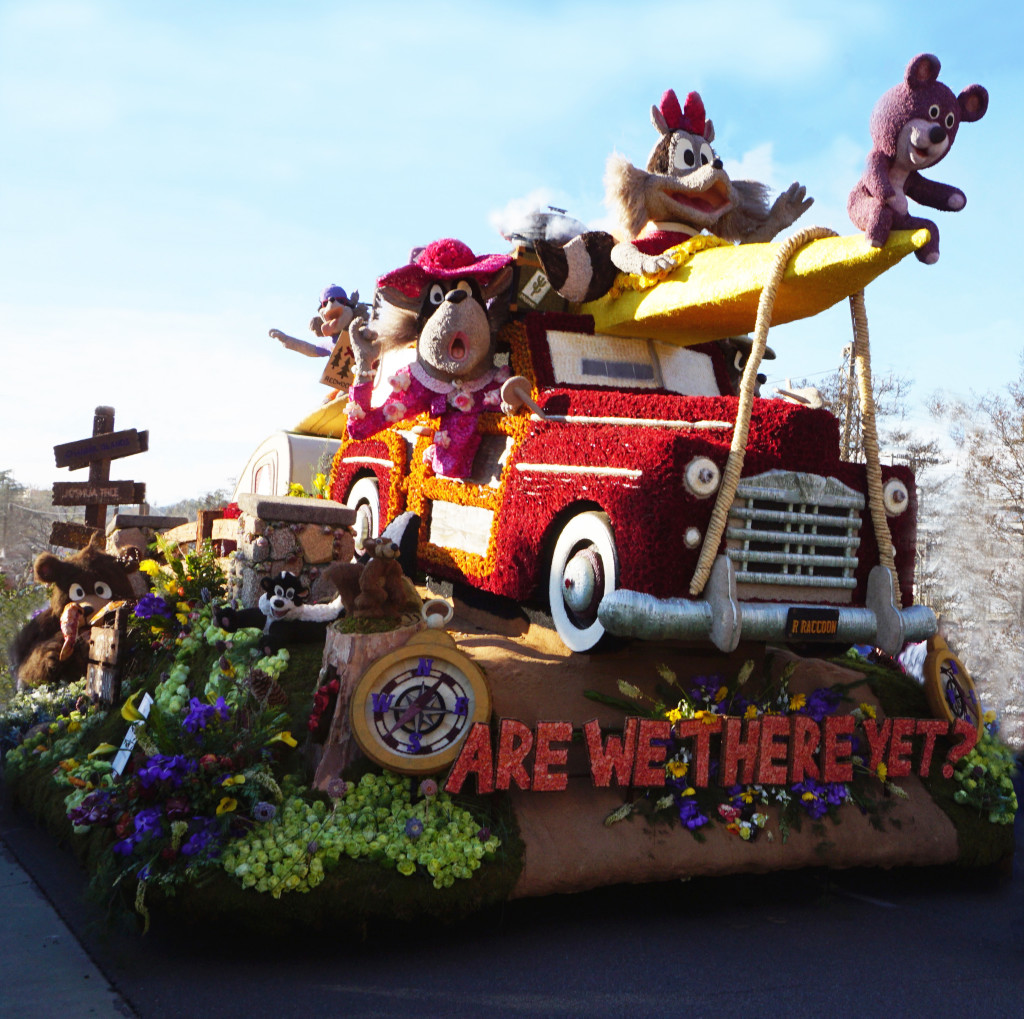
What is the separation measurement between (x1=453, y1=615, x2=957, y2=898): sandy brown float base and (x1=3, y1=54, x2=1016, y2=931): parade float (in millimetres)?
19

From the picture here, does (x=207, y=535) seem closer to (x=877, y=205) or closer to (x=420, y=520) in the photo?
(x=420, y=520)

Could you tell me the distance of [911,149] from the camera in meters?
5.16

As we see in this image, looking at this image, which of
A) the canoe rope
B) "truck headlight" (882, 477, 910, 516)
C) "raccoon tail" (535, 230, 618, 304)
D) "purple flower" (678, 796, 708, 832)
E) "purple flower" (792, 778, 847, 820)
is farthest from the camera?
"raccoon tail" (535, 230, 618, 304)

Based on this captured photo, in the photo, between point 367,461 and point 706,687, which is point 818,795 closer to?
point 706,687

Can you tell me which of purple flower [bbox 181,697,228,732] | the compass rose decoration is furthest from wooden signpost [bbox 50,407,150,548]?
the compass rose decoration

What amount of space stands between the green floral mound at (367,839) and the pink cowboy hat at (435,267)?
12.2 feet

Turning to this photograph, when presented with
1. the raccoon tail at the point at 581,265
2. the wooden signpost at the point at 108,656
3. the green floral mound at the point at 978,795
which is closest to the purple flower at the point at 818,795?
the green floral mound at the point at 978,795

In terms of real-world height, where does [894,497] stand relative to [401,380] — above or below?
below

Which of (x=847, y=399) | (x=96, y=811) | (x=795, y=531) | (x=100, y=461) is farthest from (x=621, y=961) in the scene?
(x=847, y=399)

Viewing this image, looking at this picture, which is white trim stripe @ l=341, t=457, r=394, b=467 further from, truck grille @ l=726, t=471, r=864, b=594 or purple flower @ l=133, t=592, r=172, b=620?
truck grille @ l=726, t=471, r=864, b=594

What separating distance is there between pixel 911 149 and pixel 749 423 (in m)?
1.61

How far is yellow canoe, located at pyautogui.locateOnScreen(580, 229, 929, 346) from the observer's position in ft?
18.0

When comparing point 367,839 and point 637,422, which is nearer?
point 367,839

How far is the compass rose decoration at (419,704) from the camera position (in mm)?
5164
